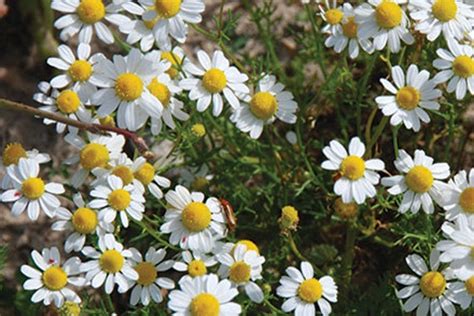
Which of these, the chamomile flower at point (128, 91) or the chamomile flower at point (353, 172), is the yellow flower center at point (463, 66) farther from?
the chamomile flower at point (128, 91)

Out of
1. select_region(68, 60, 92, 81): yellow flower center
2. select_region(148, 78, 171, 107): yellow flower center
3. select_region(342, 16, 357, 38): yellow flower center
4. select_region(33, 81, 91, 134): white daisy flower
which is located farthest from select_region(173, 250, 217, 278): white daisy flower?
select_region(342, 16, 357, 38): yellow flower center

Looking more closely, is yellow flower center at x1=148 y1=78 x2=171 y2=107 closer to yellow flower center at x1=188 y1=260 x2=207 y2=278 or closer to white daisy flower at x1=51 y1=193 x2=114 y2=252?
white daisy flower at x1=51 y1=193 x2=114 y2=252

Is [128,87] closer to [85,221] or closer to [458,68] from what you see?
[85,221]

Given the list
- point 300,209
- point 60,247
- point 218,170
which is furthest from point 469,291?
point 60,247

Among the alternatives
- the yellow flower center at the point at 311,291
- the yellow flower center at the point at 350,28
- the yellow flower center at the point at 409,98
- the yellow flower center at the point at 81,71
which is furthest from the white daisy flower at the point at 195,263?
the yellow flower center at the point at 350,28

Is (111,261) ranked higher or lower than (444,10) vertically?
lower

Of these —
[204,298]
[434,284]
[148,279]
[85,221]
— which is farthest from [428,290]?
[85,221]
